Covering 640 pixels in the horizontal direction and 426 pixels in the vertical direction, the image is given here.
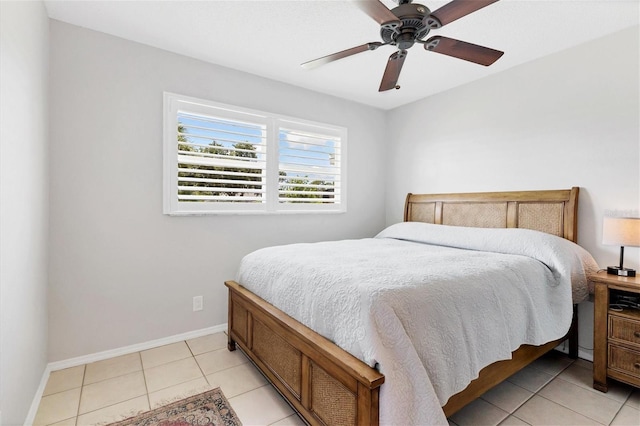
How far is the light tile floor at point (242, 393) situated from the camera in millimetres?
1809

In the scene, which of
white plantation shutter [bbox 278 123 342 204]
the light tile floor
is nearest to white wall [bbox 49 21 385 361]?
the light tile floor

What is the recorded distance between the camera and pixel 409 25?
1.67 meters

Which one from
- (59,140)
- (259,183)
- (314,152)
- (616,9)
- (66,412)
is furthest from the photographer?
(314,152)

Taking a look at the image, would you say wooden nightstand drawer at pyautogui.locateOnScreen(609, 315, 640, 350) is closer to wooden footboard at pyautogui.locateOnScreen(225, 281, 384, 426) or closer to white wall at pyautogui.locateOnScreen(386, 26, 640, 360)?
white wall at pyautogui.locateOnScreen(386, 26, 640, 360)

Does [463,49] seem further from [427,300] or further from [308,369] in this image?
[308,369]

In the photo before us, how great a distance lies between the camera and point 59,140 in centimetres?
234

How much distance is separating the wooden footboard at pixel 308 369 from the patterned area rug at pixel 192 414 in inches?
12.2

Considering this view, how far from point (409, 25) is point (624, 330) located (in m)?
2.33

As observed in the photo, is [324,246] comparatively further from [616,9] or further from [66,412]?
[616,9]

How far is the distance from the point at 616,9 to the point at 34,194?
4016mm

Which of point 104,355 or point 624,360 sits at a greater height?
point 624,360

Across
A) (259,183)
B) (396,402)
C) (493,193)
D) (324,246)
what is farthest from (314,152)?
(396,402)

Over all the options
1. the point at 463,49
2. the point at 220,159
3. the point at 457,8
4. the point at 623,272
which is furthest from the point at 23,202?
the point at 623,272

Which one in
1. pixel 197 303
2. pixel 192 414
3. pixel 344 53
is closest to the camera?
pixel 192 414
